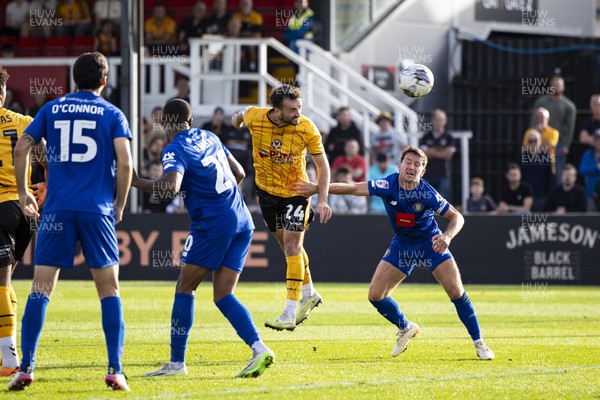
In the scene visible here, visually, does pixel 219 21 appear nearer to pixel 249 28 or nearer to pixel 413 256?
pixel 249 28

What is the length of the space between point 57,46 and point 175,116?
16.4 m

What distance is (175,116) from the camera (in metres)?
7.74

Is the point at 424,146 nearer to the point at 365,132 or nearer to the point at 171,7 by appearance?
the point at 365,132

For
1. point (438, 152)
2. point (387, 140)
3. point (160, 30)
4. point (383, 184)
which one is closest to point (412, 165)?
point (383, 184)

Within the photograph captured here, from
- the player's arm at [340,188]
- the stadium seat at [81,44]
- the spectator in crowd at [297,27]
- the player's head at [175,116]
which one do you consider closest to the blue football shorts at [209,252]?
the player's head at [175,116]

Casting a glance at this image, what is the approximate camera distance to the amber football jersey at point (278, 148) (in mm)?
10398

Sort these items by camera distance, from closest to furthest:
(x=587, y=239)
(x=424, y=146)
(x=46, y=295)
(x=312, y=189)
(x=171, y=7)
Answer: (x=46, y=295) → (x=312, y=189) → (x=587, y=239) → (x=424, y=146) → (x=171, y=7)

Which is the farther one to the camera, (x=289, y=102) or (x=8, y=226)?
(x=289, y=102)

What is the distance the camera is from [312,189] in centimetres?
953

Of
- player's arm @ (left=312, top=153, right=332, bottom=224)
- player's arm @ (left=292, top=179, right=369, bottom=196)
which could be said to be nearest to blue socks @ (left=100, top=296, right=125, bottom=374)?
player's arm @ (left=312, top=153, right=332, bottom=224)

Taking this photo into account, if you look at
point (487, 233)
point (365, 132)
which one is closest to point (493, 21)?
point (365, 132)

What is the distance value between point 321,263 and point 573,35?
11.4m

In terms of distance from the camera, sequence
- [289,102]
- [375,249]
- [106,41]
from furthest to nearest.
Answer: [106,41] → [375,249] → [289,102]

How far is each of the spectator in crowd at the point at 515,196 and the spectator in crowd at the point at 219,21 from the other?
6598mm
